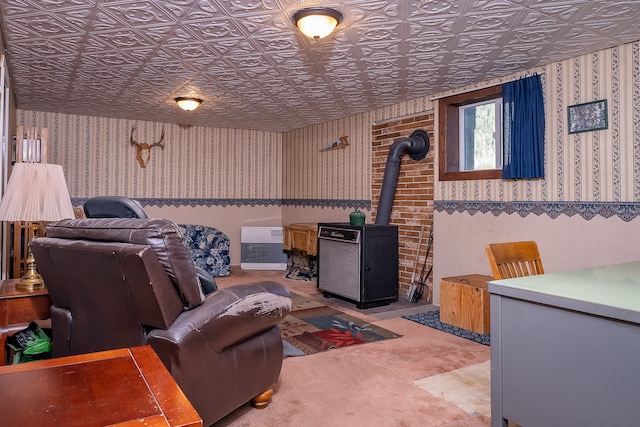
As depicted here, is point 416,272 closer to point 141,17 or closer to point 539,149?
point 539,149

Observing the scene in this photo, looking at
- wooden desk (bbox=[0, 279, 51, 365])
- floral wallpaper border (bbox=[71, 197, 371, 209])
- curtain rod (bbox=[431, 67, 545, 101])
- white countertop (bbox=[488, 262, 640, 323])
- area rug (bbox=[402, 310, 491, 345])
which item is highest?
curtain rod (bbox=[431, 67, 545, 101])

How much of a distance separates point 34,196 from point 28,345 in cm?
80

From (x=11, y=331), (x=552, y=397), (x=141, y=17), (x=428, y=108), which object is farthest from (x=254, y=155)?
(x=552, y=397)

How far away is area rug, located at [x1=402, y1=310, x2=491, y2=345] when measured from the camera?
3.59 m

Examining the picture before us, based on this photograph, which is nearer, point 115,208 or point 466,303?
point 115,208

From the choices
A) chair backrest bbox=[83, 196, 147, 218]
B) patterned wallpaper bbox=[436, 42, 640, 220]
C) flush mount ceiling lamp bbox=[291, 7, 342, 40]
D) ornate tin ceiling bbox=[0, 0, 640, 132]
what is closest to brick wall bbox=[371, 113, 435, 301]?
ornate tin ceiling bbox=[0, 0, 640, 132]

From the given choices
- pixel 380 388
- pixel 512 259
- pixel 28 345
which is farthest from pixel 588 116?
pixel 28 345

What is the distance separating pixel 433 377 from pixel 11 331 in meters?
2.47

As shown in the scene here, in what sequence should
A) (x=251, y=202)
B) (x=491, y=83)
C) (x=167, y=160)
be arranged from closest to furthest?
(x=491, y=83), (x=167, y=160), (x=251, y=202)

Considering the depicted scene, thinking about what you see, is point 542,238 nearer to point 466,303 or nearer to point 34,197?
point 466,303

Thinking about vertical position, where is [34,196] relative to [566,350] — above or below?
above

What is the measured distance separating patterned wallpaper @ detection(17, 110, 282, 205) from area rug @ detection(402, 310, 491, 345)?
413cm

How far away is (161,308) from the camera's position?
67.7 inches

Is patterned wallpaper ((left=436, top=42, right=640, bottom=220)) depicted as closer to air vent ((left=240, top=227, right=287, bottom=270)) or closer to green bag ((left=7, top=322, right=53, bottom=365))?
green bag ((left=7, top=322, right=53, bottom=365))
